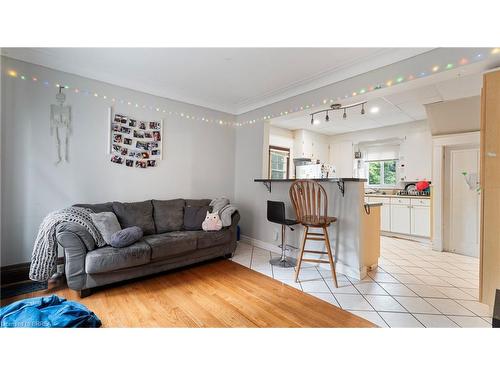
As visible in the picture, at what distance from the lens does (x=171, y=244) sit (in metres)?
2.56

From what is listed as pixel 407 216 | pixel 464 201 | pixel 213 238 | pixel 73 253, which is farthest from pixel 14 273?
pixel 407 216

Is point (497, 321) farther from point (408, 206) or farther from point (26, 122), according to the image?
point (26, 122)

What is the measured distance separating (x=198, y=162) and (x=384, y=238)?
4191 millimetres

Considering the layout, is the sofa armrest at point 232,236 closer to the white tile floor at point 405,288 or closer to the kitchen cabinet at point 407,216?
the white tile floor at point 405,288

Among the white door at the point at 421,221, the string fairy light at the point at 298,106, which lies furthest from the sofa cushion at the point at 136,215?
the white door at the point at 421,221

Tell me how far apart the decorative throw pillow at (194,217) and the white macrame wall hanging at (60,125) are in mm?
1612

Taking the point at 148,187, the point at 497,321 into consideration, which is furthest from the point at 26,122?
the point at 497,321

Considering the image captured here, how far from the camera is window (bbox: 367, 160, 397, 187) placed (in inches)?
216

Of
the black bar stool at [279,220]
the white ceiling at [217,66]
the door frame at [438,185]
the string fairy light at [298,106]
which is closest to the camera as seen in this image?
the string fairy light at [298,106]

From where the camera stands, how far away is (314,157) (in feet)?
19.9

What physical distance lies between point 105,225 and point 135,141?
1.37 meters

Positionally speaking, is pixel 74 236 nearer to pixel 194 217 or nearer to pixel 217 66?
pixel 194 217

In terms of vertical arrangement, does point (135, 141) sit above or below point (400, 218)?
above

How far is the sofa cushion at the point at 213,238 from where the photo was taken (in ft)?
9.40
